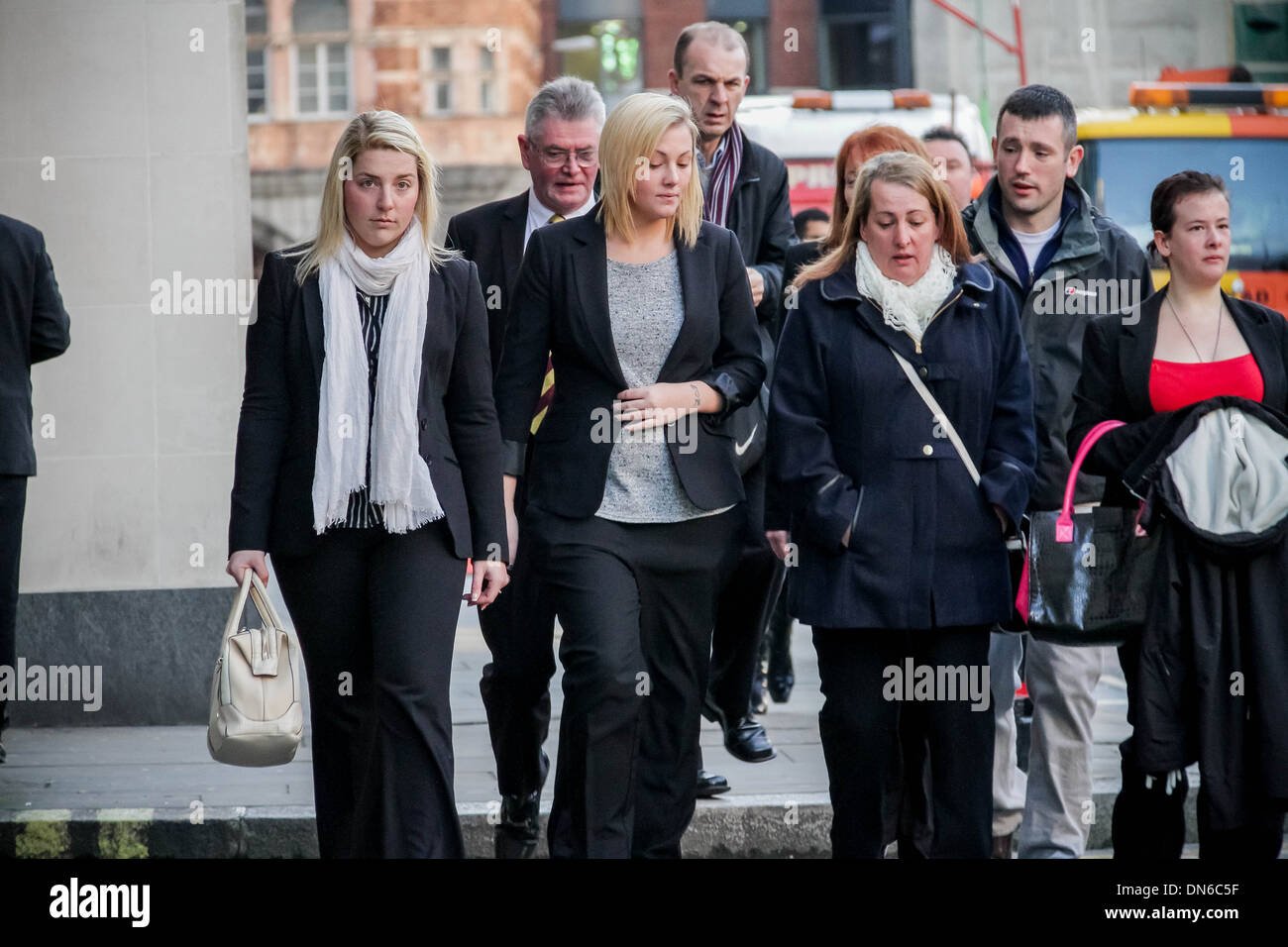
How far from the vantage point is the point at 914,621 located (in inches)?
185

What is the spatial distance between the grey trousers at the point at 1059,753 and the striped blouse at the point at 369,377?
212 centimetres

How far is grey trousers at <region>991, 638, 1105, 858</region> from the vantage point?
5453 mm

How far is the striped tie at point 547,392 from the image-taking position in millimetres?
5270

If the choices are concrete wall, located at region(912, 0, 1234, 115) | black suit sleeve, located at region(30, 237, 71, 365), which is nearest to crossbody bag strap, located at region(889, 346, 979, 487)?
black suit sleeve, located at region(30, 237, 71, 365)

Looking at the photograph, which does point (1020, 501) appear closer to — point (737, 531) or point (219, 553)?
point (737, 531)

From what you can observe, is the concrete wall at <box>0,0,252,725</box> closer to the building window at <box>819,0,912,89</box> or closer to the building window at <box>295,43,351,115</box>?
the building window at <box>819,0,912,89</box>

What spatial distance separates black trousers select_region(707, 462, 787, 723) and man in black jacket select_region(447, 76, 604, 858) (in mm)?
675

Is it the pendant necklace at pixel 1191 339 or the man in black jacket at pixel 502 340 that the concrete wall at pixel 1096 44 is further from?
the pendant necklace at pixel 1191 339

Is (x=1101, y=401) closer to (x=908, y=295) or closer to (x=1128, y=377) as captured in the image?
(x=1128, y=377)

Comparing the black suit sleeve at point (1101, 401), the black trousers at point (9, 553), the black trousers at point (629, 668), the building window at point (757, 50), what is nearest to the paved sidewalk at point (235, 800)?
the black trousers at point (9, 553)

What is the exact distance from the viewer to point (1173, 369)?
5.02m

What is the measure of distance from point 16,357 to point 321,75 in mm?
25616
